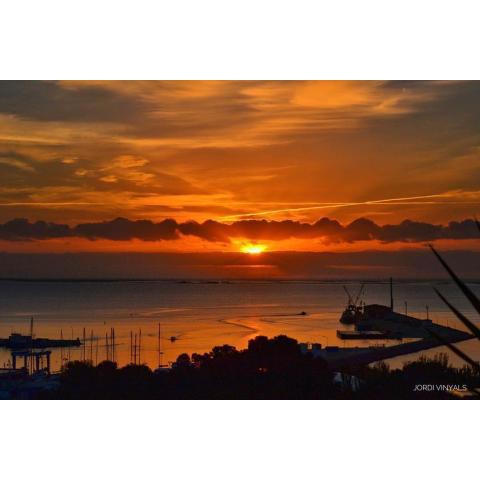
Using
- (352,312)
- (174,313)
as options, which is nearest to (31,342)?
(174,313)

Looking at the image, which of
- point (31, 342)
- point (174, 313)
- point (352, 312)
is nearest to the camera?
point (31, 342)

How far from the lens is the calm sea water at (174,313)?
211 inches

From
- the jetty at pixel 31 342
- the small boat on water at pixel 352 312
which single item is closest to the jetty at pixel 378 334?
the small boat on water at pixel 352 312

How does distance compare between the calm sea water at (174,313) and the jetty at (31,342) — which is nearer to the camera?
the jetty at (31,342)

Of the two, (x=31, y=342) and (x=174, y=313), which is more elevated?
(x=174, y=313)

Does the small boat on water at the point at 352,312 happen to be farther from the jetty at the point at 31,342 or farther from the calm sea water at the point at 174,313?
the jetty at the point at 31,342

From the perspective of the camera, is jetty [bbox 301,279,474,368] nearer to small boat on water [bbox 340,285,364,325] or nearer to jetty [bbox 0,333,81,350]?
small boat on water [bbox 340,285,364,325]

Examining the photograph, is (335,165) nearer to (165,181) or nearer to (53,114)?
(165,181)

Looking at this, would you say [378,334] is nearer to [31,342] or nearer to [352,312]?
[352,312]

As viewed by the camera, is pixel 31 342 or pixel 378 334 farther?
pixel 378 334

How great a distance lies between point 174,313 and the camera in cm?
616

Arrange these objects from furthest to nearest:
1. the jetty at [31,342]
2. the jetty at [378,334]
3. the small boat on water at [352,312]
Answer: the small boat on water at [352,312], the jetty at [378,334], the jetty at [31,342]
